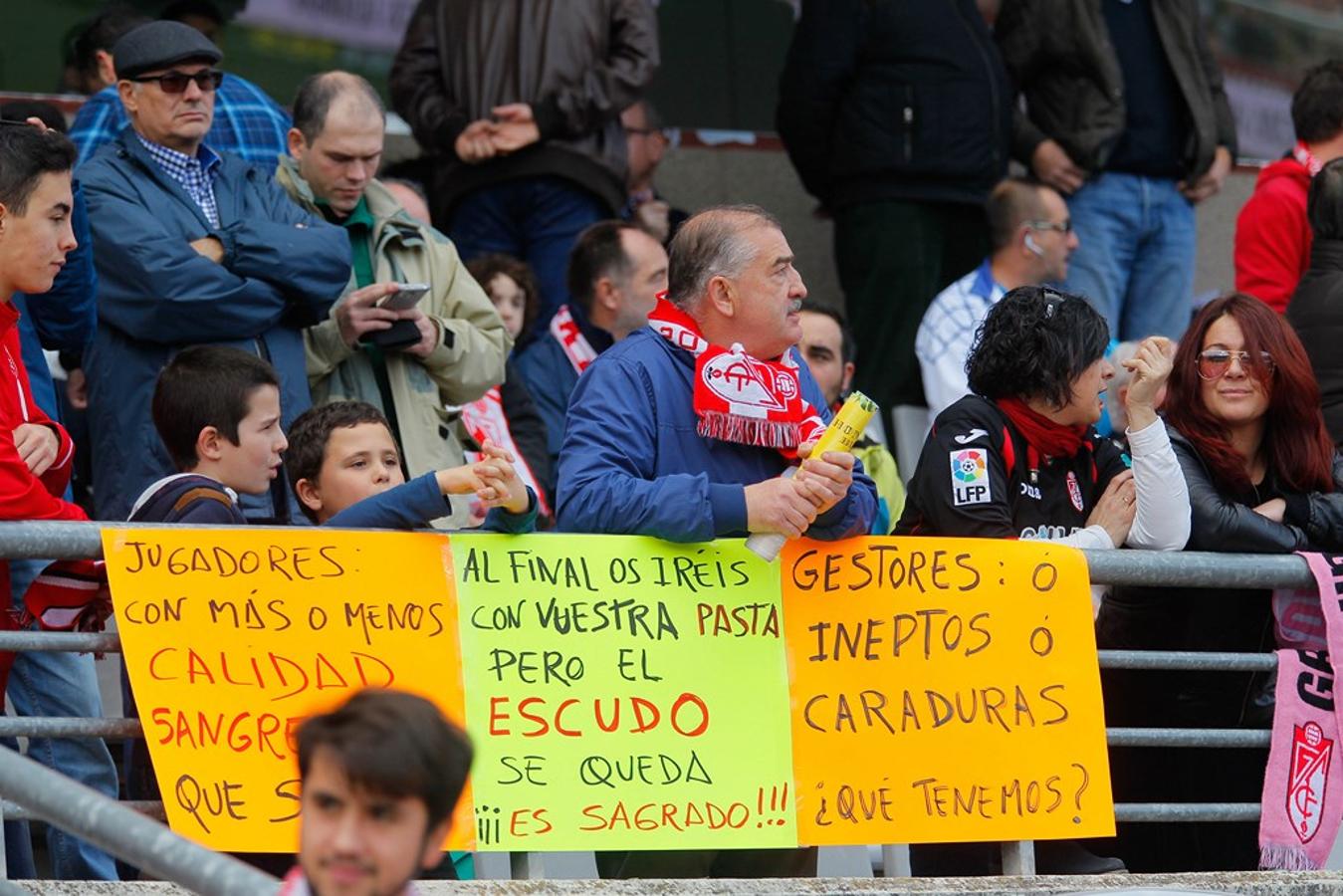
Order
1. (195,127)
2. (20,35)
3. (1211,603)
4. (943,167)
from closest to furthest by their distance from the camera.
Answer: (1211,603) < (195,127) < (943,167) < (20,35)

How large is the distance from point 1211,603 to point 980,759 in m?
0.95

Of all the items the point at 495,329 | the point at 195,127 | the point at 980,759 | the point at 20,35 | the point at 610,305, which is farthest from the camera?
the point at 20,35

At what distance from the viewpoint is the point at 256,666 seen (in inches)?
213

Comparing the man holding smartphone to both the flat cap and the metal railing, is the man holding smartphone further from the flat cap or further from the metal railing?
the metal railing

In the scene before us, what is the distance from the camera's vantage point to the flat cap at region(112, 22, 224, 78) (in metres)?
7.02

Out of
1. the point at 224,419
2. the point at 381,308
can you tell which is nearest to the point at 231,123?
the point at 381,308

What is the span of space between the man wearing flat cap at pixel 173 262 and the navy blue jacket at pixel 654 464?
1262 millimetres

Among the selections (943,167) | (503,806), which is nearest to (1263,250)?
(943,167)

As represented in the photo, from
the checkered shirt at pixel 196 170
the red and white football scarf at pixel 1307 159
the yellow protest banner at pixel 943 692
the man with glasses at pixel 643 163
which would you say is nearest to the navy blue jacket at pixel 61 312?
the checkered shirt at pixel 196 170

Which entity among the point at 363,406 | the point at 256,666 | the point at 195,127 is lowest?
the point at 256,666

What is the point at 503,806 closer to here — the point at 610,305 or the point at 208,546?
the point at 208,546

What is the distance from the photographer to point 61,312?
6453mm

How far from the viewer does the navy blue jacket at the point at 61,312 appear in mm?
6398

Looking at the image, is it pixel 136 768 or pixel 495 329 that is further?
pixel 495 329
